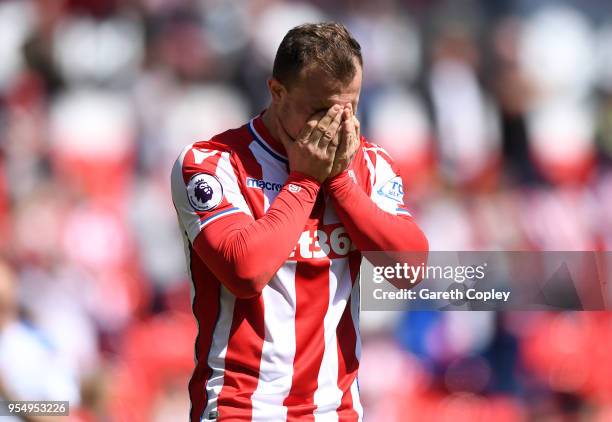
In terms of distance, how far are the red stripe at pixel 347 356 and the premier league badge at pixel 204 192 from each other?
0.39 meters

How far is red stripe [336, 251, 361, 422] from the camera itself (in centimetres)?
238

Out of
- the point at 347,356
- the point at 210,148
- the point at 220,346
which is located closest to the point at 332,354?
the point at 347,356

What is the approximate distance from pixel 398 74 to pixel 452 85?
33 cm

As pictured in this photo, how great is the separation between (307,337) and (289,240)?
0.92 feet

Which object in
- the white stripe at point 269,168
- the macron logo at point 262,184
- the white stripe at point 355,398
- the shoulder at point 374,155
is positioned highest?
the shoulder at point 374,155

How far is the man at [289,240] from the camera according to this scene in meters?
2.24

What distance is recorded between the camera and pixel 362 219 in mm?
2291

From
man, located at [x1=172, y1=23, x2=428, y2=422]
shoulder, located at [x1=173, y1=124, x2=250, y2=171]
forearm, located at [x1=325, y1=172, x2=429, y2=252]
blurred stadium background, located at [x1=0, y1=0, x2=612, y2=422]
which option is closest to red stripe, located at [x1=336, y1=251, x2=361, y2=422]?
man, located at [x1=172, y1=23, x2=428, y2=422]

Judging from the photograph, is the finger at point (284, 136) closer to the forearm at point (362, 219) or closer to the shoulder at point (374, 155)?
the forearm at point (362, 219)

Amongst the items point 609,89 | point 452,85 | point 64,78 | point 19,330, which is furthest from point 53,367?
point 609,89

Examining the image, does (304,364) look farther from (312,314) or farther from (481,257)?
(481,257)

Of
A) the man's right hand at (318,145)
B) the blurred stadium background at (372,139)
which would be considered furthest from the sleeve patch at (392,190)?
the blurred stadium background at (372,139)

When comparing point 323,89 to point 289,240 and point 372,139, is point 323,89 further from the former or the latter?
point 372,139

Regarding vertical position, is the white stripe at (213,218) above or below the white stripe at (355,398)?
above
